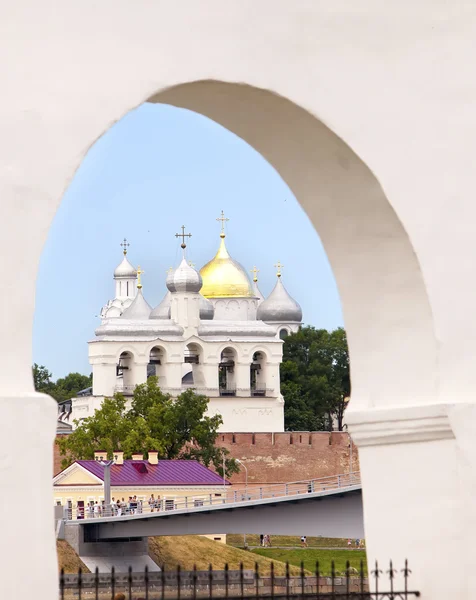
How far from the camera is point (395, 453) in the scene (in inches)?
245

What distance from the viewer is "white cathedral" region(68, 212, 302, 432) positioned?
61906 mm

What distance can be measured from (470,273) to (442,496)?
0.87 m

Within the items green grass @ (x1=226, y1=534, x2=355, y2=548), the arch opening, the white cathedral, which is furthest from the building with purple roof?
the arch opening

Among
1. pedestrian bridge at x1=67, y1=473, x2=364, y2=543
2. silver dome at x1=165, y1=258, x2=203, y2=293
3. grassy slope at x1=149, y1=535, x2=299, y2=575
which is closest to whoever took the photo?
pedestrian bridge at x1=67, y1=473, x2=364, y2=543

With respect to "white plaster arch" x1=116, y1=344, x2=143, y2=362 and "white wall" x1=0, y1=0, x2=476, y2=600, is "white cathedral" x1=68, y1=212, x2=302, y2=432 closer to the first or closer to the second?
"white plaster arch" x1=116, y1=344, x2=143, y2=362

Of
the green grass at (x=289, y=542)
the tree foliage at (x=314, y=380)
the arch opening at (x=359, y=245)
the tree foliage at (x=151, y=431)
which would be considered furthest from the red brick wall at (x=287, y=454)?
the arch opening at (x=359, y=245)

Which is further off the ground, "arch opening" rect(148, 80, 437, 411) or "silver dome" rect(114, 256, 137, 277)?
"silver dome" rect(114, 256, 137, 277)

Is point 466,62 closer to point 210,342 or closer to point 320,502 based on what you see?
point 320,502

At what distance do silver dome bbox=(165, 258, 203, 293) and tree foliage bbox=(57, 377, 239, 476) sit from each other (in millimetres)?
11337

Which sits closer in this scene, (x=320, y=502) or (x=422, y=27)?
(x=422, y=27)

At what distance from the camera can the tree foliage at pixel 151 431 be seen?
4725 centimetres

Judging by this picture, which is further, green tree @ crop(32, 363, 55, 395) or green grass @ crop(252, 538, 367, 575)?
green tree @ crop(32, 363, 55, 395)

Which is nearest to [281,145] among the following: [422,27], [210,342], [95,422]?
[422,27]

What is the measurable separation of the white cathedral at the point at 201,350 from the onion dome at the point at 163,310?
0.04 metres
